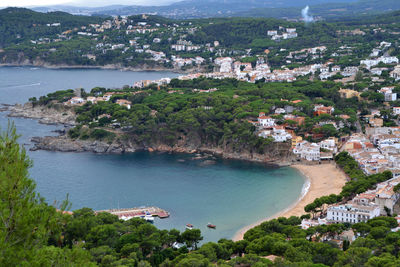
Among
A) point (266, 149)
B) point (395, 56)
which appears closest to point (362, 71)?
point (395, 56)

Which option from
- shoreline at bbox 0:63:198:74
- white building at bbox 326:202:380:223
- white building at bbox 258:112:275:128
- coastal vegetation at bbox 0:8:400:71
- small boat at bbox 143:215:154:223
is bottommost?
small boat at bbox 143:215:154:223

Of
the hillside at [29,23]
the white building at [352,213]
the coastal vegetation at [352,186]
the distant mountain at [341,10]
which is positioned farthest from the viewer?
the distant mountain at [341,10]

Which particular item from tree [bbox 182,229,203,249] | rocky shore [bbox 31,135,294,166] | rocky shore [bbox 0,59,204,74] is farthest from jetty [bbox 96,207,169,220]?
rocky shore [bbox 0,59,204,74]

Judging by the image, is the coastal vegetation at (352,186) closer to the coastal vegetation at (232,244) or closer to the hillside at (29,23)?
the coastal vegetation at (232,244)

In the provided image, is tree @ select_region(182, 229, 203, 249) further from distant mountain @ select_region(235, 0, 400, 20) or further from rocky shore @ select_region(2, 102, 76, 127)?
distant mountain @ select_region(235, 0, 400, 20)

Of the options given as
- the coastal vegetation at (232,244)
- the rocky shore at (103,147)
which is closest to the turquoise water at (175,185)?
the rocky shore at (103,147)

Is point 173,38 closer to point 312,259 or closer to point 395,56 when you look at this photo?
point 395,56

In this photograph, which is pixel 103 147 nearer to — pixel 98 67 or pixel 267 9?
pixel 98 67

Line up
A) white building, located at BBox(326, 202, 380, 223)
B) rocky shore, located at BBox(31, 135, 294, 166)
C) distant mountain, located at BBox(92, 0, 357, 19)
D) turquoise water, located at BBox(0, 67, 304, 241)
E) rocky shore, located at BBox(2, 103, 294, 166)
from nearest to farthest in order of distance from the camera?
white building, located at BBox(326, 202, 380, 223) < turquoise water, located at BBox(0, 67, 304, 241) < rocky shore, located at BBox(2, 103, 294, 166) < rocky shore, located at BBox(31, 135, 294, 166) < distant mountain, located at BBox(92, 0, 357, 19)
